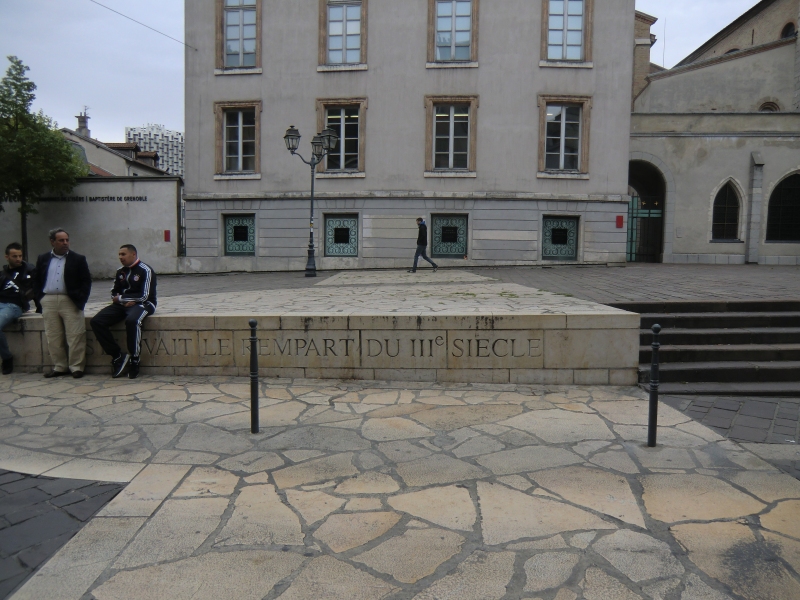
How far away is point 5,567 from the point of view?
10.3 ft

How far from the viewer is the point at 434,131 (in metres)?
21.3

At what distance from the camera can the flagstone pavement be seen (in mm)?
3027

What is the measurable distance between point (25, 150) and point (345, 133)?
35.3ft

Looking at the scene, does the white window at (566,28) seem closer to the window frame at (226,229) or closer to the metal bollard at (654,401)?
the window frame at (226,229)

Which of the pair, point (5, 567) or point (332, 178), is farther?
point (332, 178)

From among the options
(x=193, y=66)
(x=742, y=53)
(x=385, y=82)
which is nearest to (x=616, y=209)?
(x=385, y=82)

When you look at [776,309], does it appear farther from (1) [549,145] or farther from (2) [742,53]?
(2) [742,53]

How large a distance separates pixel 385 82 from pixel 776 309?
52.6 ft

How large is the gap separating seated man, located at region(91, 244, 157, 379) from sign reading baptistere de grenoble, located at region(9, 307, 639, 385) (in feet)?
0.70

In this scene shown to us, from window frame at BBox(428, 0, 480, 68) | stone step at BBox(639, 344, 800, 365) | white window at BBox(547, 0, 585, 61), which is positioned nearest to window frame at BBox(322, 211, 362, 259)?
window frame at BBox(428, 0, 480, 68)

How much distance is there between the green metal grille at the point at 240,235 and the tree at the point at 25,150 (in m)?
5.88

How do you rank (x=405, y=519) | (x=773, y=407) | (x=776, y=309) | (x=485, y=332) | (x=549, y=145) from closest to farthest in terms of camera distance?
(x=405, y=519)
(x=773, y=407)
(x=485, y=332)
(x=776, y=309)
(x=549, y=145)

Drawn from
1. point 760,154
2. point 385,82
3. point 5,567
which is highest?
point 385,82

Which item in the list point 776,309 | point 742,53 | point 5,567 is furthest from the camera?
point 742,53
